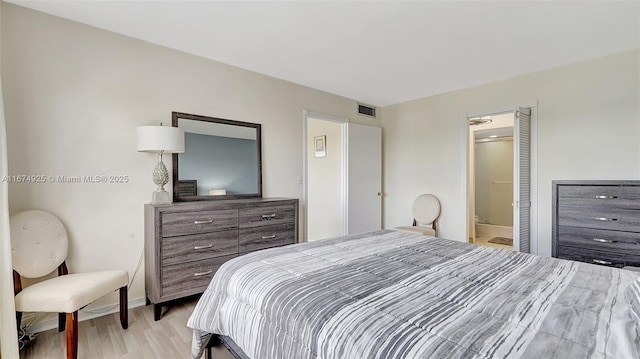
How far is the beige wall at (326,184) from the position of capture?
15.9ft

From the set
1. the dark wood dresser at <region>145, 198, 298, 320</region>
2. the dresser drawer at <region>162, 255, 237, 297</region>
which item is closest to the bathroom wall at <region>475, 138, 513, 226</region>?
the dark wood dresser at <region>145, 198, 298, 320</region>

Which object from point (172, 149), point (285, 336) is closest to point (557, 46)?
point (285, 336)

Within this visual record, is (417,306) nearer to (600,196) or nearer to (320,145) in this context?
(600,196)

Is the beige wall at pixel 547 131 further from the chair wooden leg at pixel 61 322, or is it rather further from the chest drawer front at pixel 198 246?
the chair wooden leg at pixel 61 322

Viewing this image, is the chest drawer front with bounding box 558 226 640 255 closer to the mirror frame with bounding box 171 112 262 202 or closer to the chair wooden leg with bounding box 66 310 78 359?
the mirror frame with bounding box 171 112 262 202

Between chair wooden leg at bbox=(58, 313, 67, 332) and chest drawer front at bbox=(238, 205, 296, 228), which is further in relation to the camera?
chest drawer front at bbox=(238, 205, 296, 228)

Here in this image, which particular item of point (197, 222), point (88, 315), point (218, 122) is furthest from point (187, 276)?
point (218, 122)

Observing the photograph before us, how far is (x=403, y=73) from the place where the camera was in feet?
11.5

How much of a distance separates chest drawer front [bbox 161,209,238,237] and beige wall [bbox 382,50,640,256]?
9.91 feet

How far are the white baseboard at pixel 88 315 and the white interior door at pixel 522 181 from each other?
4010 mm

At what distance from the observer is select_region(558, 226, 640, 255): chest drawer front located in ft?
8.23

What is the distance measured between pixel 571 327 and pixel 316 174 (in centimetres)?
460

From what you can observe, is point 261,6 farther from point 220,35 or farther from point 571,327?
point 571,327

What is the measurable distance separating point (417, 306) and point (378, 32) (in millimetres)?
2273
